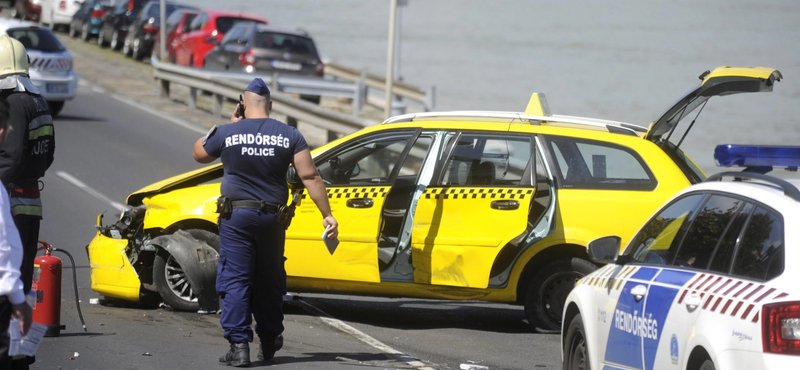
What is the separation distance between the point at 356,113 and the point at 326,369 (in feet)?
47.8

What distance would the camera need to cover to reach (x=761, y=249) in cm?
386

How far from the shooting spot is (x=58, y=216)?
11.2 metres

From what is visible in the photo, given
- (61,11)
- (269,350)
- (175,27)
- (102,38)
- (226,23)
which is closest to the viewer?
(269,350)

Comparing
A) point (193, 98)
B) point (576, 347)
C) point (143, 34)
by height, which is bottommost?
point (193, 98)

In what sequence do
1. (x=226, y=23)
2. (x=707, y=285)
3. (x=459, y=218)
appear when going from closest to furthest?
(x=707, y=285) < (x=459, y=218) < (x=226, y=23)

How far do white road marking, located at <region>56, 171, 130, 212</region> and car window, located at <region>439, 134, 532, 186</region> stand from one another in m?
5.10

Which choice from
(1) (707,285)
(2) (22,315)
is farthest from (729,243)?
(2) (22,315)

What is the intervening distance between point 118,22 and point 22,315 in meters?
28.9

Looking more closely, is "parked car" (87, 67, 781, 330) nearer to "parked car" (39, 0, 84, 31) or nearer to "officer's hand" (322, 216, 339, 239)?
"officer's hand" (322, 216, 339, 239)

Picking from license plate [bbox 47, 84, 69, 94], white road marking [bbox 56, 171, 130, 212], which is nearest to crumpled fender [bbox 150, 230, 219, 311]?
white road marking [bbox 56, 171, 130, 212]

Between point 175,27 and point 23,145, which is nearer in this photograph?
point 23,145

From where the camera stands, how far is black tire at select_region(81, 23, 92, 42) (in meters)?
33.5

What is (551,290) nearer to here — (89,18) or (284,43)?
(284,43)

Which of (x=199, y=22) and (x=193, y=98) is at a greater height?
(x=199, y=22)
